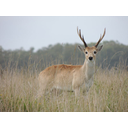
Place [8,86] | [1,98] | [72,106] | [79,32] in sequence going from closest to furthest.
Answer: [72,106] → [1,98] → [8,86] → [79,32]

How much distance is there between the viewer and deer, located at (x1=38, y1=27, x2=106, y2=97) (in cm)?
505

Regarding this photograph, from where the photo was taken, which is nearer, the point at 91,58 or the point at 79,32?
the point at 91,58

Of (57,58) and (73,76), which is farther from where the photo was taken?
(57,58)

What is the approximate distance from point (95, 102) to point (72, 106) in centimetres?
61

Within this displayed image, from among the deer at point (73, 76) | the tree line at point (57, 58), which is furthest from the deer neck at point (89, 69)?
the tree line at point (57, 58)

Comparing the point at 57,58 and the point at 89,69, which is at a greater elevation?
the point at 57,58

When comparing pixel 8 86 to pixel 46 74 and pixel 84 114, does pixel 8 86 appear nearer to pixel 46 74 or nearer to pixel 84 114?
pixel 46 74

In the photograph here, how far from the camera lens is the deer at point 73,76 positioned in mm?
5047

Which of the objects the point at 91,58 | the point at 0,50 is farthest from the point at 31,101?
the point at 0,50

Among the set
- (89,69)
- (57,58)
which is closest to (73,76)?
(89,69)

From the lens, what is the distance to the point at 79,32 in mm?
5527

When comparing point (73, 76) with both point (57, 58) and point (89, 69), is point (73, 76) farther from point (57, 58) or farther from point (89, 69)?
point (57, 58)

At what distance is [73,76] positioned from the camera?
5402 mm

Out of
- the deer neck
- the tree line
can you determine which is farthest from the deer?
the tree line
